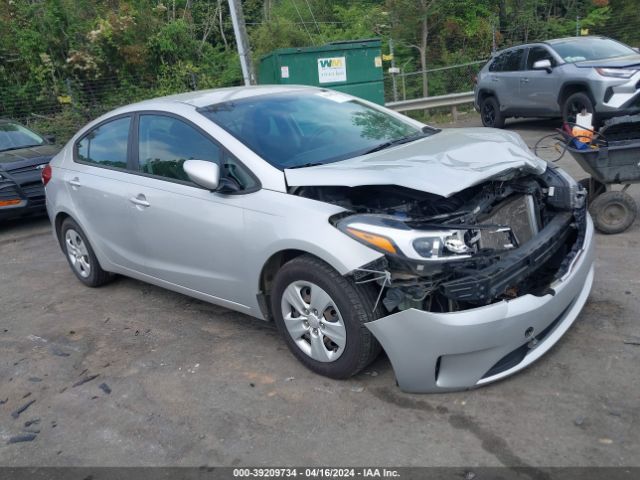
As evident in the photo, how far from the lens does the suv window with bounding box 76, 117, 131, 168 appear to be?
499 centimetres

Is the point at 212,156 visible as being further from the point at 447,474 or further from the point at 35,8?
the point at 35,8

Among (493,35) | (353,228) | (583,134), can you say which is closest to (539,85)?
(583,134)

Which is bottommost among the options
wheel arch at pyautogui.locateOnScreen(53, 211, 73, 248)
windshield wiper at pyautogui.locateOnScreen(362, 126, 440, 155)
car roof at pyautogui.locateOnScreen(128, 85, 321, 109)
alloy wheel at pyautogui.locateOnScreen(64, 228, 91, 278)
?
alloy wheel at pyautogui.locateOnScreen(64, 228, 91, 278)

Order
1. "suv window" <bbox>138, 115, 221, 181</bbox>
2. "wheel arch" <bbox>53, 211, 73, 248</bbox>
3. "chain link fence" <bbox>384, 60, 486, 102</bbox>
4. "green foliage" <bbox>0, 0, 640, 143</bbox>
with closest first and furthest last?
"suv window" <bbox>138, 115, 221, 181</bbox>, "wheel arch" <bbox>53, 211, 73, 248</bbox>, "green foliage" <bbox>0, 0, 640, 143</bbox>, "chain link fence" <bbox>384, 60, 486, 102</bbox>

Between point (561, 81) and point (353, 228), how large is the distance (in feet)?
29.4

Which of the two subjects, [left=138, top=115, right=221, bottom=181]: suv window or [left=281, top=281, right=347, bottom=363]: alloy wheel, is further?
[left=138, top=115, right=221, bottom=181]: suv window

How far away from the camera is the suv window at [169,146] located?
4.24 meters

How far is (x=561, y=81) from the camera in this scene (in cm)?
1089

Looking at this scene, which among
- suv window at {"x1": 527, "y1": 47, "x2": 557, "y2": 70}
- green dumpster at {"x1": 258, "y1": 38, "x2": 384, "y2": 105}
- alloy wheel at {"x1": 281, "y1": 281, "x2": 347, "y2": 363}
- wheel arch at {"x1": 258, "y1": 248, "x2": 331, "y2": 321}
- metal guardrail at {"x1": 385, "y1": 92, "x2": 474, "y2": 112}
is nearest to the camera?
alloy wheel at {"x1": 281, "y1": 281, "x2": 347, "y2": 363}

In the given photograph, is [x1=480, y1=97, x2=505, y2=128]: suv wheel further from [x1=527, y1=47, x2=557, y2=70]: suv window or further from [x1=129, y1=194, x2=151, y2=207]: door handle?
[x1=129, y1=194, x2=151, y2=207]: door handle

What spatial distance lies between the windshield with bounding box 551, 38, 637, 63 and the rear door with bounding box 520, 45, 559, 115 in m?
0.23

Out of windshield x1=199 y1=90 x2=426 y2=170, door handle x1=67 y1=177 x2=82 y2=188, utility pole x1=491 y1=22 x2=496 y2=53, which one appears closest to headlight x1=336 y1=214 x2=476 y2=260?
windshield x1=199 y1=90 x2=426 y2=170

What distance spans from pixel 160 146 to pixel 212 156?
0.69 meters

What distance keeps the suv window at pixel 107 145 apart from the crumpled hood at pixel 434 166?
186 centimetres
